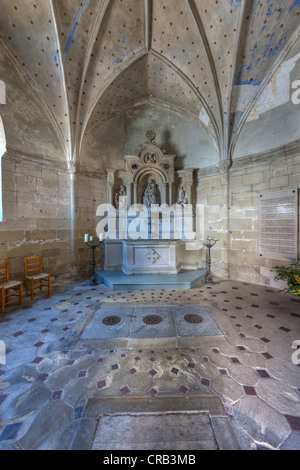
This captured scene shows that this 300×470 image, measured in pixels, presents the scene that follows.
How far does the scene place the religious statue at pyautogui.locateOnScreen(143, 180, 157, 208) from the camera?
7199 mm

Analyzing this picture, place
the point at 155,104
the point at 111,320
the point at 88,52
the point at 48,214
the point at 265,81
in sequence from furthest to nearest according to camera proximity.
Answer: the point at 155,104, the point at 48,214, the point at 265,81, the point at 88,52, the point at 111,320

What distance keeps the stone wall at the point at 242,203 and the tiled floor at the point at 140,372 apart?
6.98ft

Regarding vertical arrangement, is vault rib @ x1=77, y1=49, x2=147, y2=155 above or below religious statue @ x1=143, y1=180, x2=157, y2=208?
above

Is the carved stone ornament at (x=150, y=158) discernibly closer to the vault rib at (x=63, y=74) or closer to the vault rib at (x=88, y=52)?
the vault rib at (x=88, y=52)

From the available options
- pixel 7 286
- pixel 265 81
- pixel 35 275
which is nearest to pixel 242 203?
pixel 265 81

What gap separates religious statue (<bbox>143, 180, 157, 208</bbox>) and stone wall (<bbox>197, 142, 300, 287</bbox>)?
1.92m

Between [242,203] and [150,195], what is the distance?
3435 mm

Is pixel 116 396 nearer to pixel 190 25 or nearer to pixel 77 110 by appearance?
Result: pixel 77 110

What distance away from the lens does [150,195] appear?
7.20 meters

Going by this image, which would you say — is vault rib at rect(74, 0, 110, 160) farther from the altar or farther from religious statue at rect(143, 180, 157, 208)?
religious statue at rect(143, 180, 157, 208)

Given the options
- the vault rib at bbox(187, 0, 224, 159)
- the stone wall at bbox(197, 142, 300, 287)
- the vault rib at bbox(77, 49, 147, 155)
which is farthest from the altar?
the vault rib at bbox(77, 49, 147, 155)

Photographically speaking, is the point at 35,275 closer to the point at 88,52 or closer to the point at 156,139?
the point at 88,52

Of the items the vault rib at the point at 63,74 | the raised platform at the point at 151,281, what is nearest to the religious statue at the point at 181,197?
the raised platform at the point at 151,281
